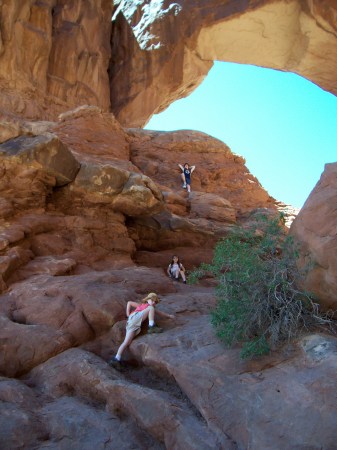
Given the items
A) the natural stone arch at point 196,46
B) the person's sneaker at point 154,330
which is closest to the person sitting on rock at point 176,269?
the person's sneaker at point 154,330

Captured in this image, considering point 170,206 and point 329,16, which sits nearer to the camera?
point 170,206

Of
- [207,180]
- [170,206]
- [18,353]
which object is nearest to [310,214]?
[18,353]

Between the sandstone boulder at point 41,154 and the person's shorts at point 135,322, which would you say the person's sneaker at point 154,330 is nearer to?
the person's shorts at point 135,322

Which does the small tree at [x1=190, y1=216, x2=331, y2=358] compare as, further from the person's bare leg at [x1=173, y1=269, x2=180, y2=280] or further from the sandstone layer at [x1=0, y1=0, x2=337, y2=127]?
the sandstone layer at [x1=0, y1=0, x2=337, y2=127]

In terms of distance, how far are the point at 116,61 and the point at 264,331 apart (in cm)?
2826

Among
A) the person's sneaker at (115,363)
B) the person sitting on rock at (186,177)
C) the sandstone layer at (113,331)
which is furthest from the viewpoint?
the person sitting on rock at (186,177)

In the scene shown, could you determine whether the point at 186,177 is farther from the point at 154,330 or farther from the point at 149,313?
the point at 154,330

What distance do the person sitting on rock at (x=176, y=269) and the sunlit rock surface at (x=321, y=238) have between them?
5.78m

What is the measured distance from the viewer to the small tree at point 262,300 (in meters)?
6.34

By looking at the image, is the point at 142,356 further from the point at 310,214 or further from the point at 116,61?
the point at 116,61

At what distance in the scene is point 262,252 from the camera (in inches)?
285

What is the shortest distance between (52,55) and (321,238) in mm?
24621

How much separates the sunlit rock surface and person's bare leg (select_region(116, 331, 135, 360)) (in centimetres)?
334

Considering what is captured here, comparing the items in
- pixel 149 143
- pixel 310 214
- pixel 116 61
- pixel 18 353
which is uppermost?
pixel 116 61
